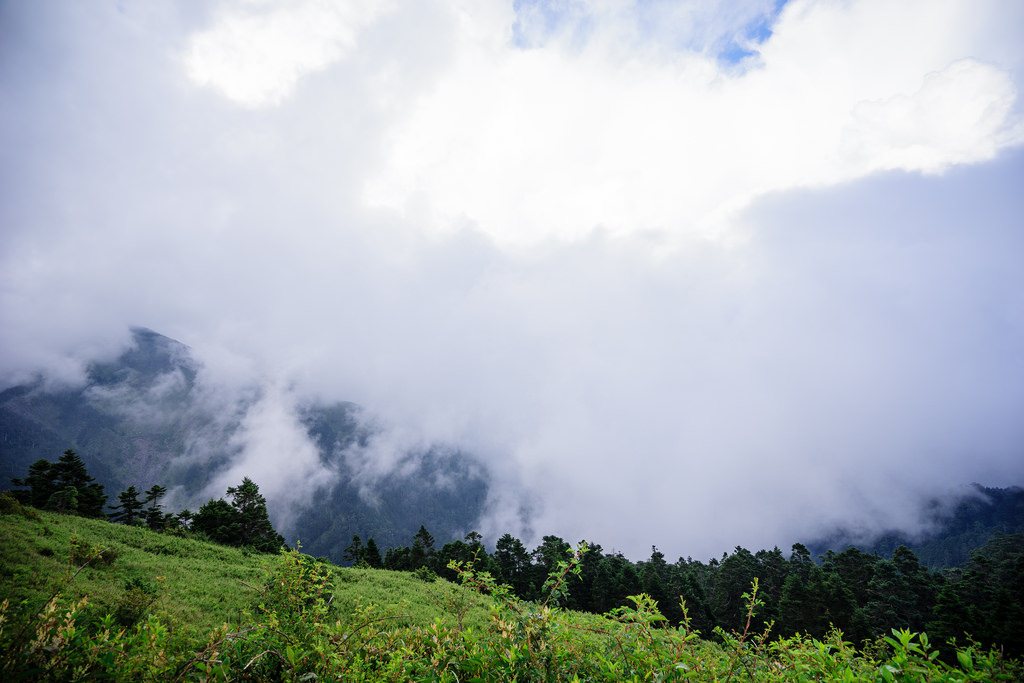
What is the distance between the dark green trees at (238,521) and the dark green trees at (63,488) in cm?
779

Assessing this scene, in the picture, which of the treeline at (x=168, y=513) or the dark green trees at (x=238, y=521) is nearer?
the treeline at (x=168, y=513)

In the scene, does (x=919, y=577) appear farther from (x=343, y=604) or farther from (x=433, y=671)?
(x=433, y=671)

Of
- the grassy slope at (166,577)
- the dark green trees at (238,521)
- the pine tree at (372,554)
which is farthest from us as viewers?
the pine tree at (372,554)

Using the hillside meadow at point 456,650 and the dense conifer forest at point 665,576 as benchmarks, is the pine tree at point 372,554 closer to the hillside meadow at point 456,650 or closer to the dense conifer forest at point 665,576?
the dense conifer forest at point 665,576

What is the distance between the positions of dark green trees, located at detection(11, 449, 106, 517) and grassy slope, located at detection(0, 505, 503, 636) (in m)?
9.37

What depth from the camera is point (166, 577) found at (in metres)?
13.5

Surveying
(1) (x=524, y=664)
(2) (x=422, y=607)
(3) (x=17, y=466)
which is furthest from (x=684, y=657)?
(3) (x=17, y=466)

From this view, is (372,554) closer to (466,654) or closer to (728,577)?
(728,577)

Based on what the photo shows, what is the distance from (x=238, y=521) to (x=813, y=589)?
5288 cm

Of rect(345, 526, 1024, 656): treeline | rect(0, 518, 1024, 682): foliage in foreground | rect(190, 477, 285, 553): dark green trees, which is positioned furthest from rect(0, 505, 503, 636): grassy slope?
rect(345, 526, 1024, 656): treeline

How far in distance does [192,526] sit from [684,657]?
3746 cm

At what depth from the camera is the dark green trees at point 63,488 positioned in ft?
84.2

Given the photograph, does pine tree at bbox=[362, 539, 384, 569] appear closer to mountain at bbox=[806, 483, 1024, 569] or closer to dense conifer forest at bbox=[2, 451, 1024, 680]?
dense conifer forest at bbox=[2, 451, 1024, 680]

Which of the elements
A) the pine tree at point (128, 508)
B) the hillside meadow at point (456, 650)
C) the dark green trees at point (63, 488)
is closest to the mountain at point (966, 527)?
the hillside meadow at point (456, 650)
